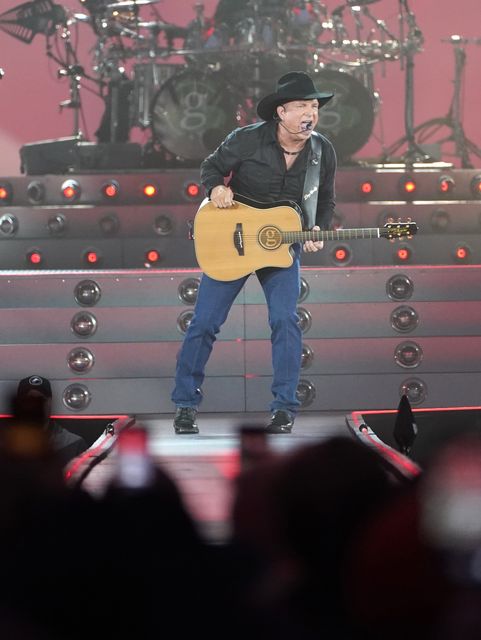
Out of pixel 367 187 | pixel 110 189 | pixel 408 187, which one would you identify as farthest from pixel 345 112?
pixel 110 189

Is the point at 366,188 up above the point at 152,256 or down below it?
above

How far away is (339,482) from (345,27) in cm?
925

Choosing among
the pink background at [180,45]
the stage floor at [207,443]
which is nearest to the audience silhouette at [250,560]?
the stage floor at [207,443]

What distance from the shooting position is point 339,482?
1.44 metres

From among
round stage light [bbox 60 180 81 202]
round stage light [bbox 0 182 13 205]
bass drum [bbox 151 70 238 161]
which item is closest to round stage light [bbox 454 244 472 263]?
bass drum [bbox 151 70 238 161]

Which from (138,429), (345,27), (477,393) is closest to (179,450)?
(477,393)

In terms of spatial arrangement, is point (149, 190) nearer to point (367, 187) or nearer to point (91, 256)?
point (91, 256)

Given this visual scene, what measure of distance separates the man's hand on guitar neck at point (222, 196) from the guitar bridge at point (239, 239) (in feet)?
0.69

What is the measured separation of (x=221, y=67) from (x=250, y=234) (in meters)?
4.15

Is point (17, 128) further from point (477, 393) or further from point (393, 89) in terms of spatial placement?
point (477, 393)

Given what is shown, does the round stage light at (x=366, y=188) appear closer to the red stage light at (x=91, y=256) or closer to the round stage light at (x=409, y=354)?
the round stage light at (x=409, y=354)

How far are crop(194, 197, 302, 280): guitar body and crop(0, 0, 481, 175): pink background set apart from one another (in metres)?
5.17

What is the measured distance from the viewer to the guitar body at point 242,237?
5.42 m

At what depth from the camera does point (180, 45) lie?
1071cm
